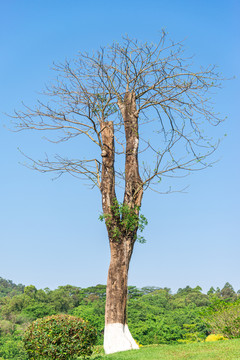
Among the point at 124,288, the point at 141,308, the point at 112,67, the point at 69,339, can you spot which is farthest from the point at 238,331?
the point at 141,308

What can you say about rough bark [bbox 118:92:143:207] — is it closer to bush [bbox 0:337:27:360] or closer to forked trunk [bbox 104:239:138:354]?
forked trunk [bbox 104:239:138:354]

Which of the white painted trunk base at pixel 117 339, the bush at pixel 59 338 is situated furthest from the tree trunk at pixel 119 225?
the bush at pixel 59 338

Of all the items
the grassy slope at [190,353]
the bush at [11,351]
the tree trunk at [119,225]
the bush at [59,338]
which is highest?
the tree trunk at [119,225]

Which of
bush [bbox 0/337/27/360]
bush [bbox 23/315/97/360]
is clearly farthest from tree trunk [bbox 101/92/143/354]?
bush [bbox 0/337/27/360]

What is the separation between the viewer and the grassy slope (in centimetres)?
784

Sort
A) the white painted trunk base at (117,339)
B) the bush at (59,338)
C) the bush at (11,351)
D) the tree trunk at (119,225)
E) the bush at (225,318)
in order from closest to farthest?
the bush at (59,338) < the white painted trunk base at (117,339) < the tree trunk at (119,225) < the bush at (225,318) < the bush at (11,351)

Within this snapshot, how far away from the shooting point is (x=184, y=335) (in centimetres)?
2338

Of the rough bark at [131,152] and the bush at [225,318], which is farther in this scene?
the bush at [225,318]

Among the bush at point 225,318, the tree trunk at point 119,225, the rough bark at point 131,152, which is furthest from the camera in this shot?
the bush at point 225,318

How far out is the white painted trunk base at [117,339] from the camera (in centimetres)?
917

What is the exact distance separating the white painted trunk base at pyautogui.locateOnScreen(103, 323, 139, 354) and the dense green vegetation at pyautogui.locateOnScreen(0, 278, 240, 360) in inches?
112

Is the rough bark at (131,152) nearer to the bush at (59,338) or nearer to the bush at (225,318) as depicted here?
the bush at (59,338)

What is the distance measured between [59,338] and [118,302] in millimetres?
2017

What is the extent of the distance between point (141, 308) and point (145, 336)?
6151 millimetres
